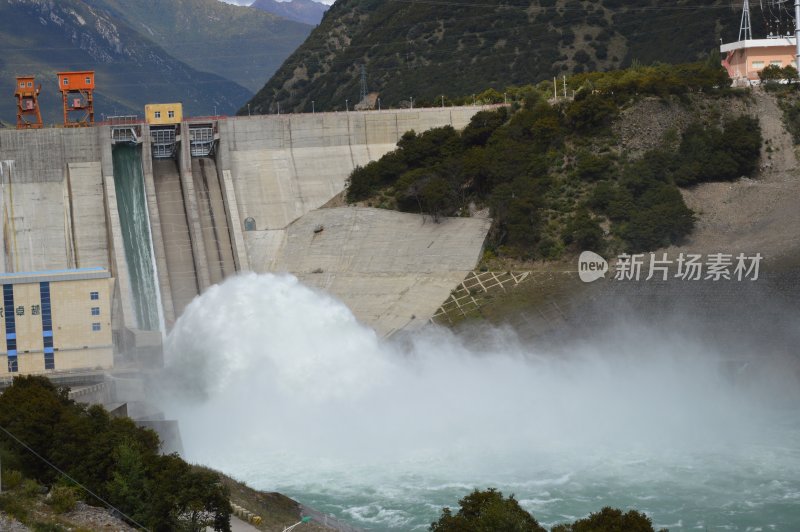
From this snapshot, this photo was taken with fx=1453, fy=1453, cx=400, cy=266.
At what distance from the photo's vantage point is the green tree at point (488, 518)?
30.1 metres

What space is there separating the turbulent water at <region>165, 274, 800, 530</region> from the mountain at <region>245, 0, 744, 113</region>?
47.5 m

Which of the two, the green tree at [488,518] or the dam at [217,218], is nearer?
the green tree at [488,518]

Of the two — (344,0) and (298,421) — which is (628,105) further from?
(344,0)

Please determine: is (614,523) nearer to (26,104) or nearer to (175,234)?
(175,234)

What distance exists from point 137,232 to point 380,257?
1147cm

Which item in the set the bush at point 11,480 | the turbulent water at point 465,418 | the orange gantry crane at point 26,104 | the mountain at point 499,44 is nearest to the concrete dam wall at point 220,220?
the orange gantry crane at point 26,104

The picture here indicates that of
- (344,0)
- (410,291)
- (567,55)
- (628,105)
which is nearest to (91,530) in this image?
(410,291)

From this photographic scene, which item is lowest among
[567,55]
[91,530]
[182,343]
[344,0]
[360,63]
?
[91,530]

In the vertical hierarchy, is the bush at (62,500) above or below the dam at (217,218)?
below

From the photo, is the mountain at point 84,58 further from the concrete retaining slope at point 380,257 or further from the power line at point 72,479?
the power line at point 72,479

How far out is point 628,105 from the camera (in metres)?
75.1

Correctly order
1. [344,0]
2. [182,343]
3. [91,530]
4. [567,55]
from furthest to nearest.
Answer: [344,0], [567,55], [182,343], [91,530]

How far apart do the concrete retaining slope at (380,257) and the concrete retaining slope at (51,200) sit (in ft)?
25.3

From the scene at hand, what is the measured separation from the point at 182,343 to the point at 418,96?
188ft
